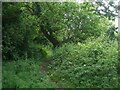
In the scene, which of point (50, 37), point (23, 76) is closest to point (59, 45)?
point (50, 37)

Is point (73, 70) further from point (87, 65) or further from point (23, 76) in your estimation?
point (23, 76)

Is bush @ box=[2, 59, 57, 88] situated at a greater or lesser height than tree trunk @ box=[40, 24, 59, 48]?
lesser

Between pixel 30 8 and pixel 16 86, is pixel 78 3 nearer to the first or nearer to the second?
pixel 30 8

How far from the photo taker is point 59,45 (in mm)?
6996

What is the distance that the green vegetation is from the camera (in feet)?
15.4

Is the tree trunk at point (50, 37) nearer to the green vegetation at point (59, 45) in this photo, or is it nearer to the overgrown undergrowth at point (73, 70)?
the green vegetation at point (59, 45)

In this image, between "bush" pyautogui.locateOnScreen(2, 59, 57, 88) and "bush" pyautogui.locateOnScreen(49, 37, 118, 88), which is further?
"bush" pyautogui.locateOnScreen(49, 37, 118, 88)

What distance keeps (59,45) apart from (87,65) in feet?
6.42

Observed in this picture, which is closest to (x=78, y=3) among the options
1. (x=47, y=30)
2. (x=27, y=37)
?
(x=47, y=30)

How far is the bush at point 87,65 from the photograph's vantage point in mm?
4686

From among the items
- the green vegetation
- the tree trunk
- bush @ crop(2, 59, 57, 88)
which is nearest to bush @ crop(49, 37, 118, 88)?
the green vegetation

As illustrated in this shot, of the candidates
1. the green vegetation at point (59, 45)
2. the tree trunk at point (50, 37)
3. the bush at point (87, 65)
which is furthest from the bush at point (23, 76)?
the tree trunk at point (50, 37)

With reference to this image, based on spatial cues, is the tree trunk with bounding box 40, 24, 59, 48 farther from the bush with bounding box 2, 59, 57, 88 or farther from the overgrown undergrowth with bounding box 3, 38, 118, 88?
the bush with bounding box 2, 59, 57, 88

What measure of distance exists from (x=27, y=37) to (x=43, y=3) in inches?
45.4
